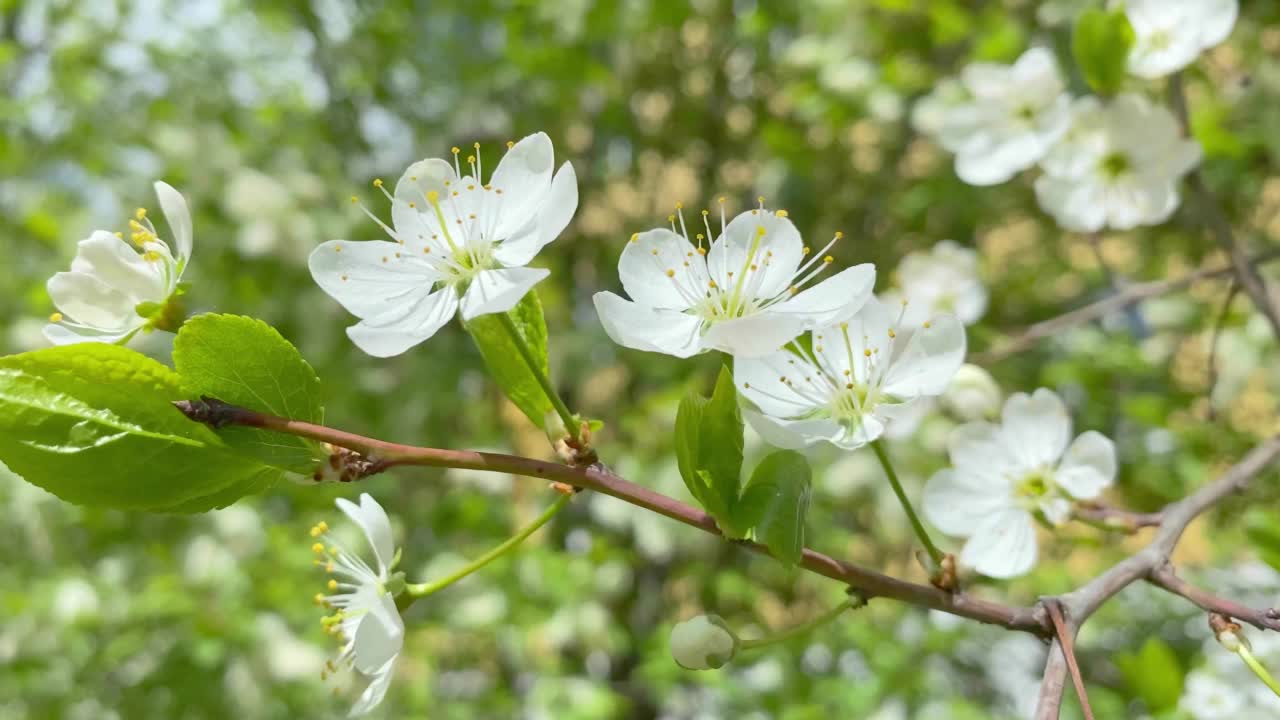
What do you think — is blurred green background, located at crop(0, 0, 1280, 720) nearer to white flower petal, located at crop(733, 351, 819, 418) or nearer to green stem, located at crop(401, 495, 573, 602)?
white flower petal, located at crop(733, 351, 819, 418)

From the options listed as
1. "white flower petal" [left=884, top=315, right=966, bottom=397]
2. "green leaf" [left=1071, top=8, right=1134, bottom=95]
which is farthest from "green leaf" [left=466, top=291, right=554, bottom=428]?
"green leaf" [left=1071, top=8, right=1134, bottom=95]

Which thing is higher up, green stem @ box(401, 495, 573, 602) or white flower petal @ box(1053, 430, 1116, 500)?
green stem @ box(401, 495, 573, 602)

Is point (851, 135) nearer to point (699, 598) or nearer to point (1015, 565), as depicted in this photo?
point (699, 598)

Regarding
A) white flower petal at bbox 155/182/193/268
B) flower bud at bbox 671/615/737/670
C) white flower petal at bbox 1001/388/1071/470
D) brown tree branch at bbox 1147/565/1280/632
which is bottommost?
white flower petal at bbox 1001/388/1071/470

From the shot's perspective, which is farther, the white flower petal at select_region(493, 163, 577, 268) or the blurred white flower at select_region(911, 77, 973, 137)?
the blurred white flower at select_region(911, 77, 973, 137)

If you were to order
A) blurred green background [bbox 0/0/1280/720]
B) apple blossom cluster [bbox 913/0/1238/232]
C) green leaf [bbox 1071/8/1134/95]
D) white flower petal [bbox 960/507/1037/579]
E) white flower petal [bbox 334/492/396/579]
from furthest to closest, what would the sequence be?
blurred green background [bbox 0/0/1280/720]
apple blossom cluster [bbox 913/0/1238/232]
green leaf [bbox 1071/8/1134/95]
white flower petal [bbox 960/507/1037/579]
white flower petal [bbox 334/492/396/579]

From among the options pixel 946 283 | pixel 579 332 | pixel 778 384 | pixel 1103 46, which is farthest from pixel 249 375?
pixel 579 332

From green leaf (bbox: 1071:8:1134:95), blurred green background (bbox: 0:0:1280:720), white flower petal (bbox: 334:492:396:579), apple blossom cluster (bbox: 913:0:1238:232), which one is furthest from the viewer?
blurred green background (bbox: 0:0:1280:720)
